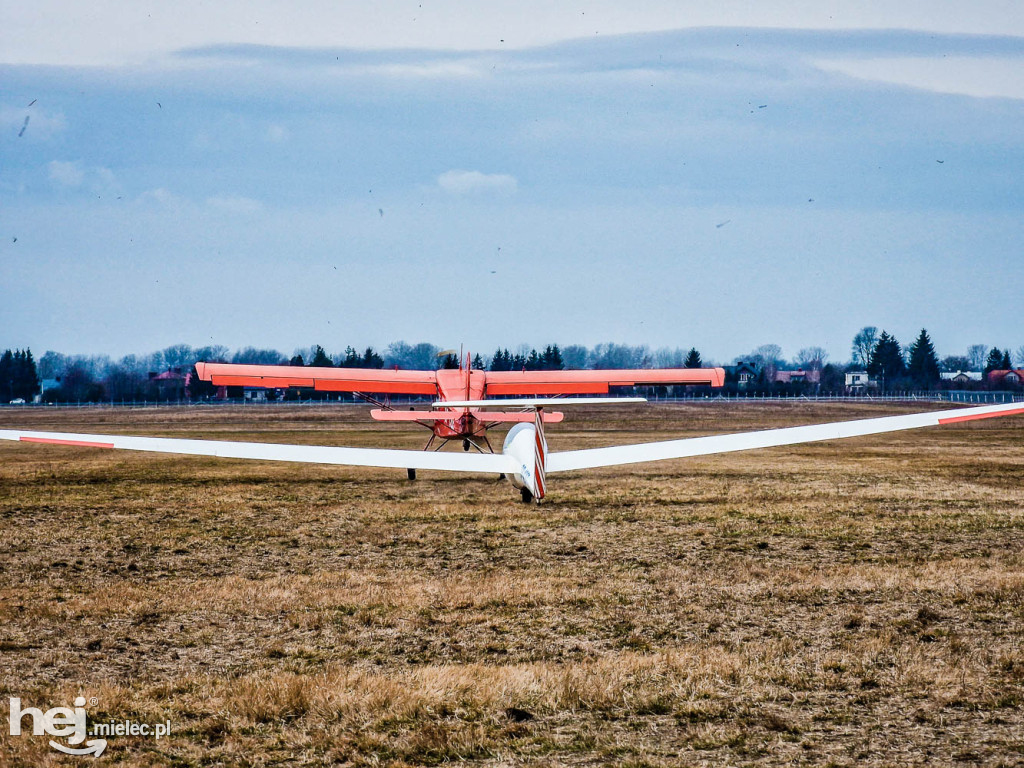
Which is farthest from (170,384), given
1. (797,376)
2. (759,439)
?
(759,439)

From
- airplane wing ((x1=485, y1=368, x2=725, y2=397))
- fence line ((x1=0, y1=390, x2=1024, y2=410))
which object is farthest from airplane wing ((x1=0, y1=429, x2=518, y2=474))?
fence line ((x1=0, y1=390, x2=1024, y2=410))

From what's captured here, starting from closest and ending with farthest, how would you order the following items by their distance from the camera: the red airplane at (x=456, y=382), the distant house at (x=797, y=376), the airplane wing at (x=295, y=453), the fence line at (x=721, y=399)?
the airplane wing at (x=295, y=453)
the red airplane at (x=456, y=382)
the fence line at (x=721, y=399)
the distant house at (x=797, y=376)

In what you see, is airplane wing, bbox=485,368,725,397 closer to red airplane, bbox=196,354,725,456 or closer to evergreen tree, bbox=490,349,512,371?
red airplane, bbox=196,354,725,456

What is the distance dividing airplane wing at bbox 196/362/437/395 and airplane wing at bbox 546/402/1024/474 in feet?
23.8

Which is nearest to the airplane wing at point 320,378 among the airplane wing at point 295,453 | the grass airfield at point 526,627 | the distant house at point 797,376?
the grass airfield at point 526,627

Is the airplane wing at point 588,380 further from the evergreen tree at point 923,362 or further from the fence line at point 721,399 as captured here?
the evergreen tree at point 923,362

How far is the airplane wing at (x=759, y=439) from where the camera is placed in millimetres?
12383

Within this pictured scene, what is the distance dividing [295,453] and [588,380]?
886 centimetres

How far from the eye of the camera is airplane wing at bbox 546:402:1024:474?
1238cm

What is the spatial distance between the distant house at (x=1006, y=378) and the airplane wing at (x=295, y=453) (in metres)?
109

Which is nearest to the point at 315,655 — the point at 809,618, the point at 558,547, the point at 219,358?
the point at 809,618

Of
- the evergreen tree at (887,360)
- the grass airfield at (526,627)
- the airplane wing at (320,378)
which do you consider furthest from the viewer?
the evergreen tree at (887,360)

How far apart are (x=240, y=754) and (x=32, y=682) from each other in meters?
2.12

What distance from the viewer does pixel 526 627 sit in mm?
7438
